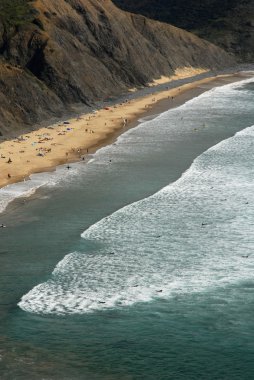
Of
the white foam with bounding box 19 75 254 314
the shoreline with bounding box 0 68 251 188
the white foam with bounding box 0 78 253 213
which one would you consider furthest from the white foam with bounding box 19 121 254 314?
the shoreline with bounding box 0 68 251 188

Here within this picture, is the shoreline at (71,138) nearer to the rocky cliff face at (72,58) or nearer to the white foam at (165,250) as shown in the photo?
the rocky cliff face at (72,58)

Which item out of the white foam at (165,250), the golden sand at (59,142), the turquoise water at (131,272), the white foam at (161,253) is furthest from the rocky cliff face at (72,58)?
the white foam at (161,253)

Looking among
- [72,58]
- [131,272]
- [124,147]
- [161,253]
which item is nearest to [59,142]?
[124,147]

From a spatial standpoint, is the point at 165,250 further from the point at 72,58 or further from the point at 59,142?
the point at 72,58

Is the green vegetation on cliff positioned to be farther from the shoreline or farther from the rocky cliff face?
the shoreline

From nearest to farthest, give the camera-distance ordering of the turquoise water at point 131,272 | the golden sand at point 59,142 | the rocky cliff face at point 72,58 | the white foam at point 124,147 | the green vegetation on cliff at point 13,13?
the turquoise water at point 131,272
the white foam at point 124,147
the golden sand at point 59,142
the rocky cliff face at point 72,58
the green vegetation on cliff at point 13,13

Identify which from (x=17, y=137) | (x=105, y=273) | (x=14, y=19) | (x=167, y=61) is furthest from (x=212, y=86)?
(x=105, y=273)
